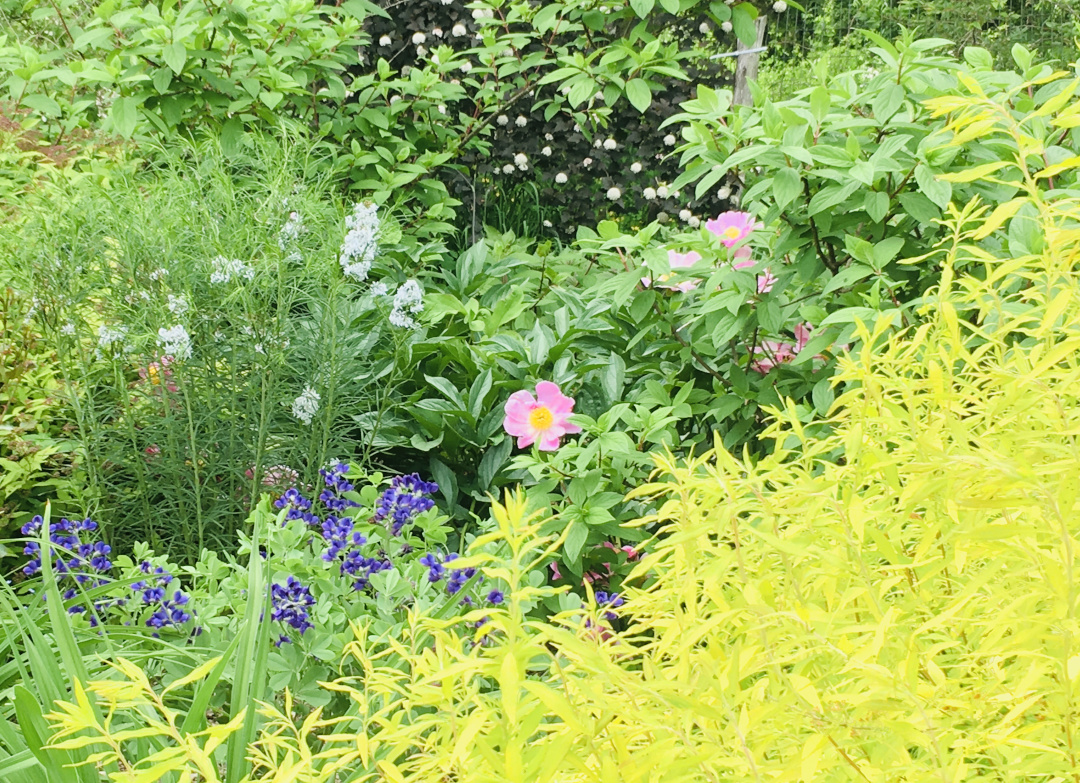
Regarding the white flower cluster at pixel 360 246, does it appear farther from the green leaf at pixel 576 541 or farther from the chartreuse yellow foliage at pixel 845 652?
the chartreuse yellow foliage at pixel 845 652

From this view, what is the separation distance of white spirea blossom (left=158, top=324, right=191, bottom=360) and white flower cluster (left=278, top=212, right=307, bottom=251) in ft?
1.23

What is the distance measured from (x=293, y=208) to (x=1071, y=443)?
7.58ft

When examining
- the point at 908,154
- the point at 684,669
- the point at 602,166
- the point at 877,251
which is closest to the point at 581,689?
the point at 684,669

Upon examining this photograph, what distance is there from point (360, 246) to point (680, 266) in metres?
0.88

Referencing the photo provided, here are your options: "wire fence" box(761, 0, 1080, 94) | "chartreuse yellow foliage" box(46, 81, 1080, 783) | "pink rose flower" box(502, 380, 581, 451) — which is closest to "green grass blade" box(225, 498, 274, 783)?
"chartreuse yellow foliage" box(46, 81, 1080, 783)

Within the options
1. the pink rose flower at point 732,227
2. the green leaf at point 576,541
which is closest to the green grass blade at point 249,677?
the green leaf at point 576,541

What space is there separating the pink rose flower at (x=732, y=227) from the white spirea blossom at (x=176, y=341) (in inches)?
54.9

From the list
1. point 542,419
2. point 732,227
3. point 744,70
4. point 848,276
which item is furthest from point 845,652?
point 744,70

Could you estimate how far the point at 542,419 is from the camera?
8.41 feet

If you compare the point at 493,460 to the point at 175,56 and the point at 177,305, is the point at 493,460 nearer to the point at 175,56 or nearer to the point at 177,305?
the point at 177,305

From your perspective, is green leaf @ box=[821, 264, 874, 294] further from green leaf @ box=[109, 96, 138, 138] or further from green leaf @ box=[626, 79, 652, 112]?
green leaf @ box=[109, 96, 138, 138]

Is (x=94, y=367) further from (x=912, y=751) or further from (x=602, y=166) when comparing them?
(x=602, y=166)

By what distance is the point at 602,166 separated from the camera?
5164 millimetres

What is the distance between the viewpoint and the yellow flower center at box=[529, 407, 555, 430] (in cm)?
256
